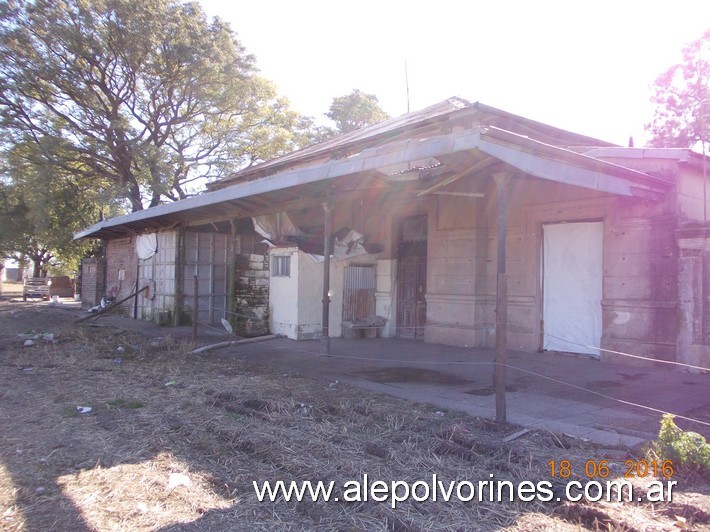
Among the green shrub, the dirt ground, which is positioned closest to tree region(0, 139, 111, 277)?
the dirt ground

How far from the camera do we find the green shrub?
3.97 metres

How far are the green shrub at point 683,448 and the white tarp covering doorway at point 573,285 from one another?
556cm

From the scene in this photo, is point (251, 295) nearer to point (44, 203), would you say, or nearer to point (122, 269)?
point (122, 269)

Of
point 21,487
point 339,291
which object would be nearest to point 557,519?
point 21,487

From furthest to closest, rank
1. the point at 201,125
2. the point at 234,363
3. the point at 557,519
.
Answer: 1. the point at 201,125
2. the point at 234,363
3. the point at 557,519

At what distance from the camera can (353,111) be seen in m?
31.0

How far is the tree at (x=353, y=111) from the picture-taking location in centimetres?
3109

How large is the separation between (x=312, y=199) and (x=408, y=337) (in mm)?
4799

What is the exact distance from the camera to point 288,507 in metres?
3.50

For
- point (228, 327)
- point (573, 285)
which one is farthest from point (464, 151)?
point (228, 327)

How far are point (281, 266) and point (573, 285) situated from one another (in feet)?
21.8

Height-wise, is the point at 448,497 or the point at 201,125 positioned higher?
the point at 201,125

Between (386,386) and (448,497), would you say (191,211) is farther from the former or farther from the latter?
(448,497)

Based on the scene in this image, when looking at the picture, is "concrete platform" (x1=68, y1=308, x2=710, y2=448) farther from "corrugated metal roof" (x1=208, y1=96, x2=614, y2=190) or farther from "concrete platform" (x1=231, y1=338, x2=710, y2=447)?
"corrugated metal roof" (x1=208, y1=96, x2=614, y2=190)
